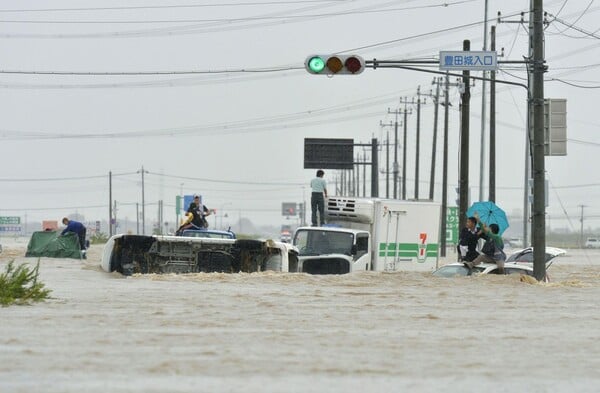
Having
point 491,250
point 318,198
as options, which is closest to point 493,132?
point 318,198

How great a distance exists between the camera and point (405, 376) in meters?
13.5

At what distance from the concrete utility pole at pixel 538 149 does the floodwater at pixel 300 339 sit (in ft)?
10.6

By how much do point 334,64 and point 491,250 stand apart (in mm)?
5898

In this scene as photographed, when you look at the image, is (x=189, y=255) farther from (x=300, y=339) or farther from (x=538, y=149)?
(x=300, y=339)

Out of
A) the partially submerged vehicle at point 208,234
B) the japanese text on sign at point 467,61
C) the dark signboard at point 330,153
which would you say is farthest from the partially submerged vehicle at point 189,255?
the dark signboard at point 330,153

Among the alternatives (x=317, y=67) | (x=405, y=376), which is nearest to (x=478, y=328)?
(x=405, y=376)

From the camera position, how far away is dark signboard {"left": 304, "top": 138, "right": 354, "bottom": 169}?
62.1 metres

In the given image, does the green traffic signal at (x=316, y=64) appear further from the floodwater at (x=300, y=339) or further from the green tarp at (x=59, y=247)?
the green tarp at (x=59, y=247)

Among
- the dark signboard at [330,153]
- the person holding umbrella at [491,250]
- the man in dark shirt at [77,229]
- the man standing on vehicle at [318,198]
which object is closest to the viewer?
the person holding umbrella at [491,250]

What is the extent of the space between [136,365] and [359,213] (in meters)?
26.5

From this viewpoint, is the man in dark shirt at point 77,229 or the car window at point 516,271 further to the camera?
the man in dark shirt at point 77,229

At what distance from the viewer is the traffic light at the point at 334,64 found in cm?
2979

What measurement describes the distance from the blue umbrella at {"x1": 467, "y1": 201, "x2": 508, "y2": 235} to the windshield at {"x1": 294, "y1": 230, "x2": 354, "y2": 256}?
3743 mm

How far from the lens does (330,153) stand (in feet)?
205
